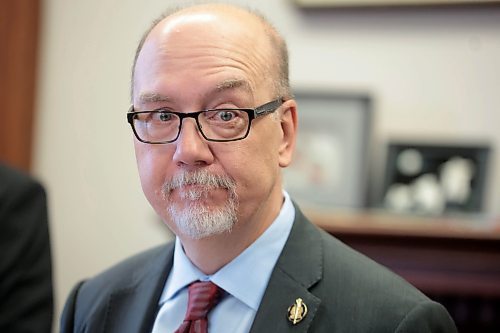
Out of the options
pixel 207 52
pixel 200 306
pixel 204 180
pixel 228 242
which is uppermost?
pixel 207 52

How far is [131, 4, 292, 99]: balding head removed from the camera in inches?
45.1

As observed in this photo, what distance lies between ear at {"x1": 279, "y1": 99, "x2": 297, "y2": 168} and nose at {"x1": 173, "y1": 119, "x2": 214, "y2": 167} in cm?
18

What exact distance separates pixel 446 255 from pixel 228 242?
925mm

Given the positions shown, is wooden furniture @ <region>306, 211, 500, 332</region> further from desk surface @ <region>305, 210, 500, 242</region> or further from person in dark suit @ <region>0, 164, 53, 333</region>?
person in dark suit @ <region>0, 164, 53, 333</region>

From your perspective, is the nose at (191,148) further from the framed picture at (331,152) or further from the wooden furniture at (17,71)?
the wooden furniture at (17,71)

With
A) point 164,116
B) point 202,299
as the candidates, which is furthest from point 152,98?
point 202,299

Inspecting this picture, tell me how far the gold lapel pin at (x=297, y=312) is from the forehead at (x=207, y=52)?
39cm

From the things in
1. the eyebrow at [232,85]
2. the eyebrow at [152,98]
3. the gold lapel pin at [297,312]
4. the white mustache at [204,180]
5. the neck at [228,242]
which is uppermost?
the eyebrow at [232,85]

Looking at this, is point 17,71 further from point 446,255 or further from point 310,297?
point 310,297

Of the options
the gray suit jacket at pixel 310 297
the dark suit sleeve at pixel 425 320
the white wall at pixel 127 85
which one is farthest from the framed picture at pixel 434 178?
the dark suit sleeve at pixel 425 320

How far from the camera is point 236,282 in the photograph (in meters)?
1.18

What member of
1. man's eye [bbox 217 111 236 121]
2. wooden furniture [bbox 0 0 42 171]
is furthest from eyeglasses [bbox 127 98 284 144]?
wooden furniture [bbox 0 0 42 171]

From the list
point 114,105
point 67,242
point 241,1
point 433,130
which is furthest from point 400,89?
point 67,242

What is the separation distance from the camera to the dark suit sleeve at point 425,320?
1068 millimetres
